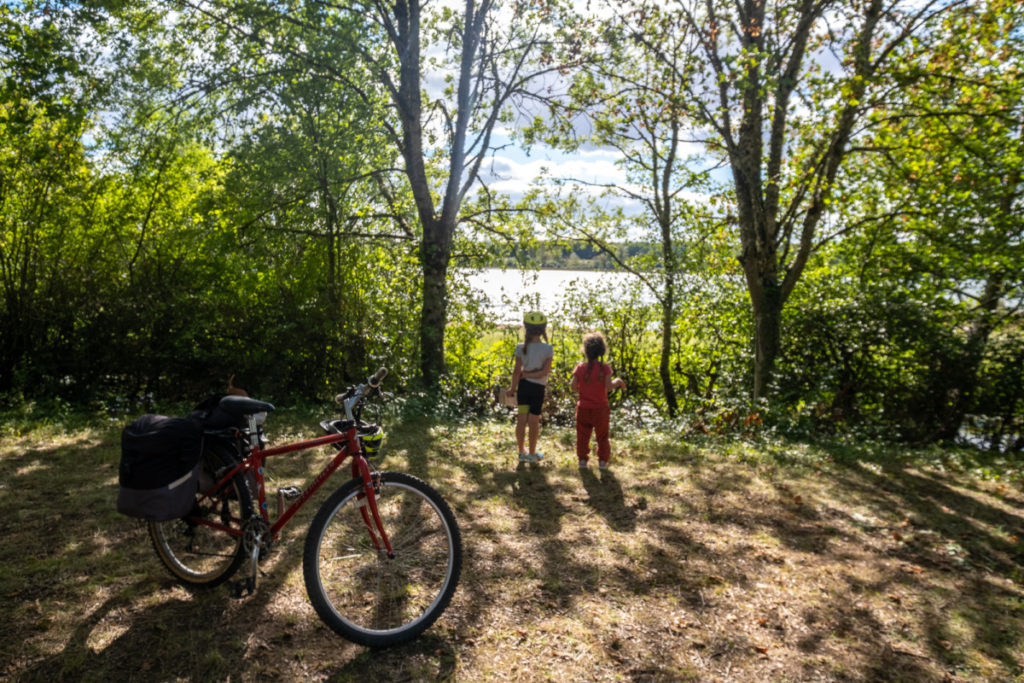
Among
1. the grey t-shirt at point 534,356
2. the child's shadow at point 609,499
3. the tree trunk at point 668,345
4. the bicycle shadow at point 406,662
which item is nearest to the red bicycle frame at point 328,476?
the bicycle shadow at point 406,662

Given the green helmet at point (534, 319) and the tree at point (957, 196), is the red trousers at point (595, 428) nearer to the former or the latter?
the green helmet at point (534, 319)

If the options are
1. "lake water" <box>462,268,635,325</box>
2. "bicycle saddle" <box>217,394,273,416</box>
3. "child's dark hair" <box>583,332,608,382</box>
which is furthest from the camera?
"lake water" <box>462,268,635,325</box>

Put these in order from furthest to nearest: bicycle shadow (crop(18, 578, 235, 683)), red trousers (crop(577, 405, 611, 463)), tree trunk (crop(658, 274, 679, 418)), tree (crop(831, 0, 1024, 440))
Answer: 1. tree trunk (crop(658, 274, 679, 418))
2. tree (crop(831, 0, 1024, 440))
3. red trousers (crop(577, 405, 611, 463))
4. bicycle shadow (crop(18, 578, 235, 683))

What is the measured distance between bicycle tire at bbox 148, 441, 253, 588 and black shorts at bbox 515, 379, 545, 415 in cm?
359

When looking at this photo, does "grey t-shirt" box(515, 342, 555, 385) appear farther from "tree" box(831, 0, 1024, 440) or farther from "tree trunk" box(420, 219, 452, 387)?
"tree" box(831, 0, 1024, 440)

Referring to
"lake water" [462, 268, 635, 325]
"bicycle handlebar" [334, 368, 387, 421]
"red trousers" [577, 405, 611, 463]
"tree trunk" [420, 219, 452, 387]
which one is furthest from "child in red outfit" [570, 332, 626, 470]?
"lake water" [462, 268, 635, 325]

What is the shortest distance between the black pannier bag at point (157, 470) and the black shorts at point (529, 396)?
380cm

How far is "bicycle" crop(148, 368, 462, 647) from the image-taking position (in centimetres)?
320

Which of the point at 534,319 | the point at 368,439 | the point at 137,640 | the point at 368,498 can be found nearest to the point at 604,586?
the point at 368,498

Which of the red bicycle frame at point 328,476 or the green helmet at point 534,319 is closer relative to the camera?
the red bicycle frame at point 328,476

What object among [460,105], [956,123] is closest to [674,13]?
[460,105]

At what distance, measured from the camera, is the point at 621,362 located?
13156 mm

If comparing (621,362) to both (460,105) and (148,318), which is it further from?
(148,318)

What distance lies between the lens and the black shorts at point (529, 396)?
6.64 meters
